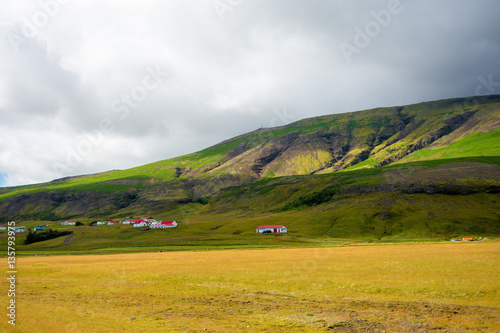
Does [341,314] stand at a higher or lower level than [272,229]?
higher

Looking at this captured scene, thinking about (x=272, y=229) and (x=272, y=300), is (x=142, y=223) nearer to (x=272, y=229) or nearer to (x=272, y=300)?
(x=272, y=229)

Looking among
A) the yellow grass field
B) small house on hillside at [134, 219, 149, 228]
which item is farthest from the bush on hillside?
the yellow grass field

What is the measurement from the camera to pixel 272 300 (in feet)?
80.1

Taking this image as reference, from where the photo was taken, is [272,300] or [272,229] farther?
[272,229]

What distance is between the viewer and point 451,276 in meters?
28.6

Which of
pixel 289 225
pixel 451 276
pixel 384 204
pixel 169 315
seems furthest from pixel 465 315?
pixel 384 204

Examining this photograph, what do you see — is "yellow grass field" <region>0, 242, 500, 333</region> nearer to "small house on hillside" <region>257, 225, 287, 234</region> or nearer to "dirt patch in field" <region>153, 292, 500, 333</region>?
"dirt patch in field" <region>153, 292, 500, 333</region>

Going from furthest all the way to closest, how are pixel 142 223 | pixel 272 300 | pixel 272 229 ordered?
pixel 142 223
pixel 272 229
pixel 272 300

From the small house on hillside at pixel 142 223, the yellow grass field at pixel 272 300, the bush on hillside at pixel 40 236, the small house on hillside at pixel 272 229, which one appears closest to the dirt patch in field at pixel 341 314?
the yellow grass field at pixel 272 300

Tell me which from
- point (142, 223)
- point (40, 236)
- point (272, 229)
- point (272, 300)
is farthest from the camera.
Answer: point (142, 223)

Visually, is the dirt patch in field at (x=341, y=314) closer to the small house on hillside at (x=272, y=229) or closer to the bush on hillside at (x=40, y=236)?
the small house on hillside at (x=272, y=229)

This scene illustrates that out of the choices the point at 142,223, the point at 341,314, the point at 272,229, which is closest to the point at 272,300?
the point at 341,314

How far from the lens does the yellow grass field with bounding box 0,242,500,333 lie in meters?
18.0

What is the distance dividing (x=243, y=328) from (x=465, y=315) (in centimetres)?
1343
